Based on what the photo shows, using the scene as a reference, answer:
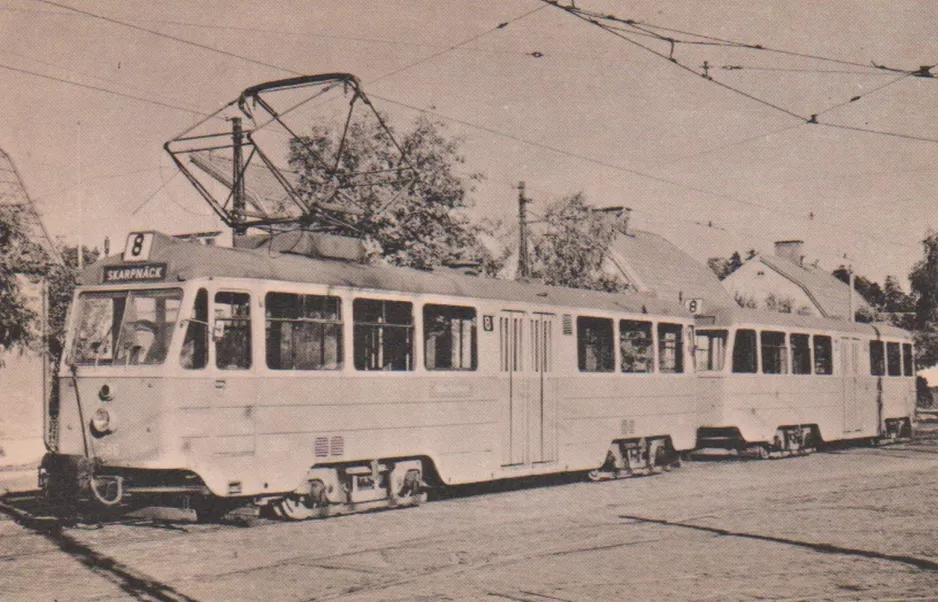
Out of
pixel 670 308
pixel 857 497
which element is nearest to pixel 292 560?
pixel 857 497

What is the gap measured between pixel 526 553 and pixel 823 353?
47.4 feet

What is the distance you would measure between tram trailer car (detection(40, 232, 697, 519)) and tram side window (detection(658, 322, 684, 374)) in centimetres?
274

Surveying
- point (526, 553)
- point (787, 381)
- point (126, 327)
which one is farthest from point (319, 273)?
point (787, 381)

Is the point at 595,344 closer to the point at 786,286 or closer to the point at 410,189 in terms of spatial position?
the point at 410,189

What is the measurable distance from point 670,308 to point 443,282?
5872 millimetres

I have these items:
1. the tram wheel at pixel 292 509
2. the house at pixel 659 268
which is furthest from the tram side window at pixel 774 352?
the house at pixel 659 268

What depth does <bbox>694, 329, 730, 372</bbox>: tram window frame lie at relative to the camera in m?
19.8

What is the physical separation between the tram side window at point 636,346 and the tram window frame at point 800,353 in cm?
506

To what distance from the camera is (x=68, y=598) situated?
7.66 metres

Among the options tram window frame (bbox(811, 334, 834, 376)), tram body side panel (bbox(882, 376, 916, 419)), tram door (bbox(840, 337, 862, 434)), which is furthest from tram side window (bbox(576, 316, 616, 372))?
tram body side panel (bbox(882, 376, 916, 419))

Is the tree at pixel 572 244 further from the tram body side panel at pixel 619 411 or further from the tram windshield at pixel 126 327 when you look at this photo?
the tram windshield at pixel 126 327

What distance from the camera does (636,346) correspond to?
1728 cm

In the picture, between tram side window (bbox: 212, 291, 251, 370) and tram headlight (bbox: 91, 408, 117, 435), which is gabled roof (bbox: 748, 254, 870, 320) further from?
tram headlight (bbox: 91, 408, 117, 435)

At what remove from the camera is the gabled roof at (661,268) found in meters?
43.0
